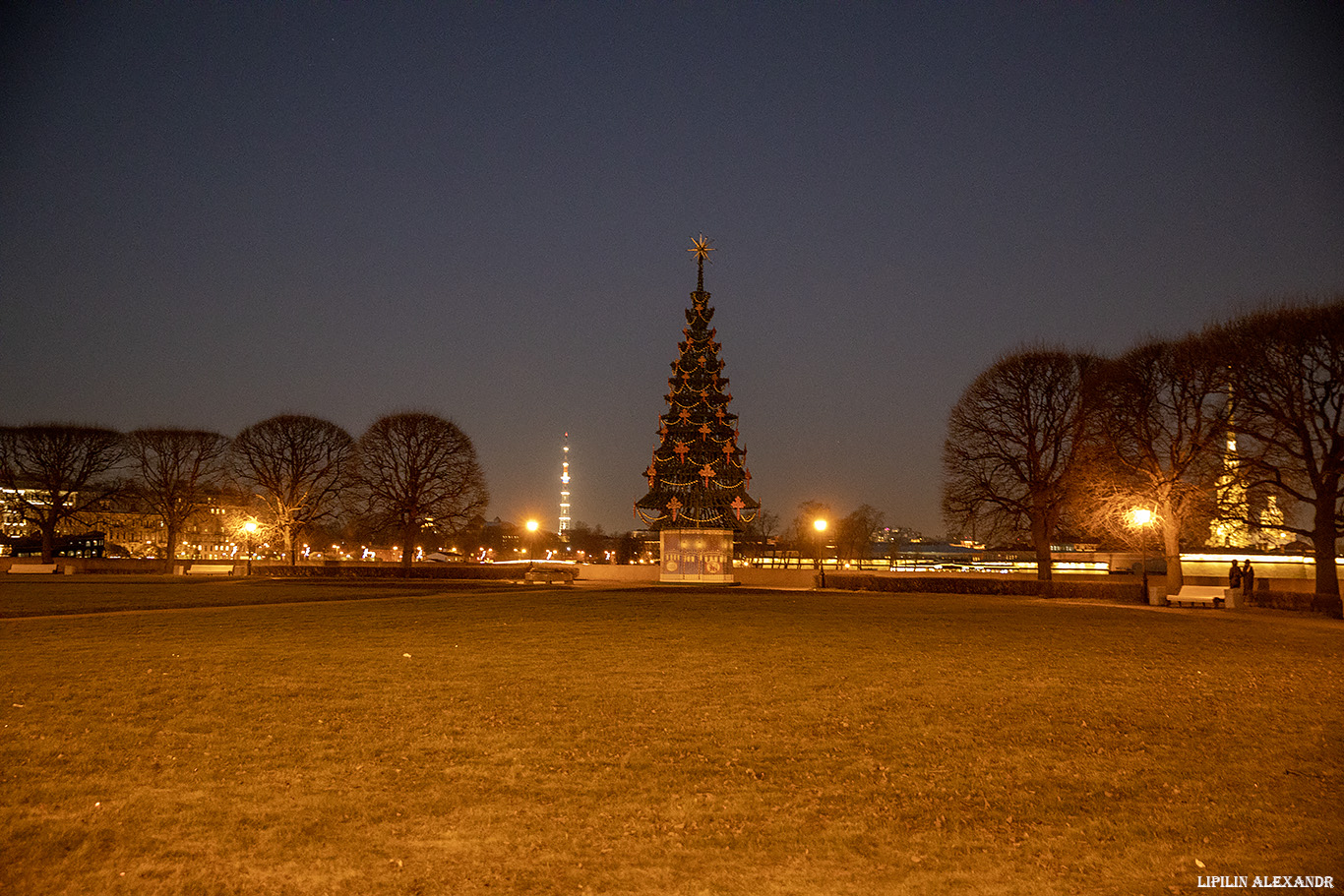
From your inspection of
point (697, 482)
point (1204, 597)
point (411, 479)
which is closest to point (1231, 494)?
point (1204, 597)

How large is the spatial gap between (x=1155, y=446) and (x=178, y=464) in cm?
5609

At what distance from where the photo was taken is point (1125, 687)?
11.5m

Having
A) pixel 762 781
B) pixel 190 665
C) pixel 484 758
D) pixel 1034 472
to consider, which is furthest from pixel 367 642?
pixel 1034 472

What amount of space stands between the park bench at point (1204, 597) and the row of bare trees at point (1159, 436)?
2.73 m

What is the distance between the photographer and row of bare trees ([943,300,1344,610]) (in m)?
29.9

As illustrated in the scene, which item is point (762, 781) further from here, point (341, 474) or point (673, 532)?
point (341, 474)

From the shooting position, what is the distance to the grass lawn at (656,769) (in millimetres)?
5277

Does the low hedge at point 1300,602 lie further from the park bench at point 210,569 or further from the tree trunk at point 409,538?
the park bench at point 210,569

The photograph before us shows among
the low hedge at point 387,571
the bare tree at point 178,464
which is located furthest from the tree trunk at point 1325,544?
the bare tree at point 178,464

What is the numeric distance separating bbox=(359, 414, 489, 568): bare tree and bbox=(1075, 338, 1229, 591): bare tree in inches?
1419

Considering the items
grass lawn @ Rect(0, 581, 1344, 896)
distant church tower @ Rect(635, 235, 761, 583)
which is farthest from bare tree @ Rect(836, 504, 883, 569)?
grass lawn @ Rect(0, 581, 1344, 896)

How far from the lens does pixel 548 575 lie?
46156mm

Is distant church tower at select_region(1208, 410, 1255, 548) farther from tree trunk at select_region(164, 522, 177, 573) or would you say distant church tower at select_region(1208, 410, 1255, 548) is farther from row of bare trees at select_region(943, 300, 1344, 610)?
tree trunk at select_region(164, 522, 177, 573)

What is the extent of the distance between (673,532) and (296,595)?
2058cm
